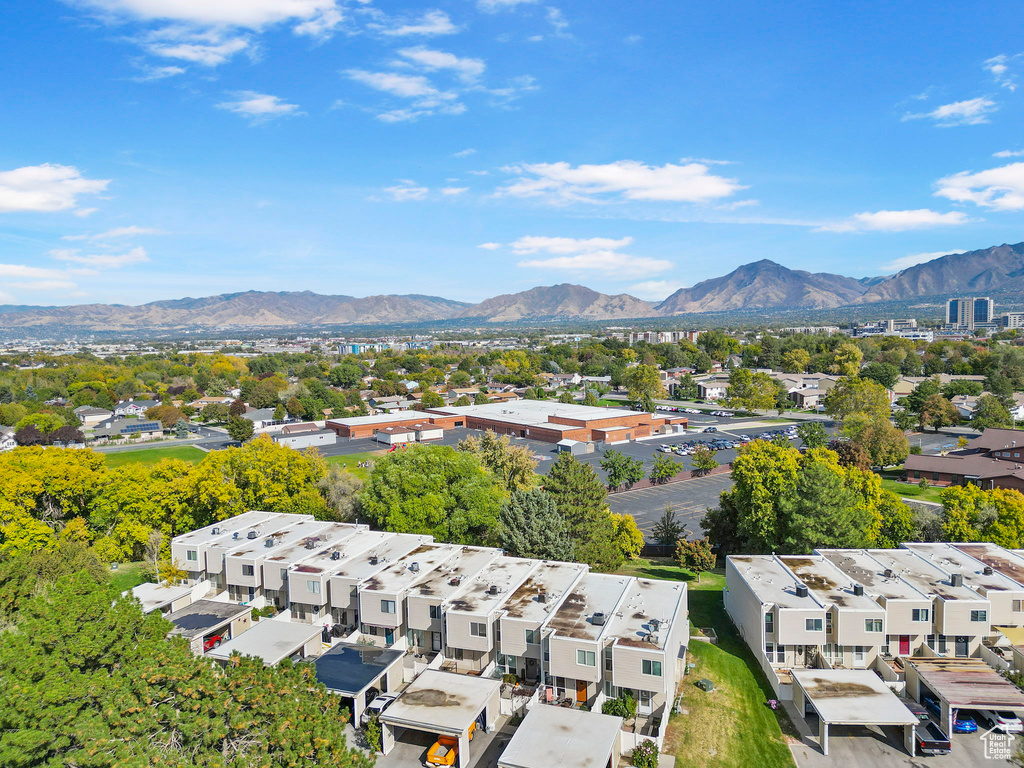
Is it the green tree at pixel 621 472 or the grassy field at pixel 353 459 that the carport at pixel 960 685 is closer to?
the green tree at pixel 621 472

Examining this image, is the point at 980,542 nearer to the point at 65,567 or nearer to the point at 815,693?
the point at 815,693

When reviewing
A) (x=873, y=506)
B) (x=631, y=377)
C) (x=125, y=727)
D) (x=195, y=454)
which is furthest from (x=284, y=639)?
(x=631, y=377)

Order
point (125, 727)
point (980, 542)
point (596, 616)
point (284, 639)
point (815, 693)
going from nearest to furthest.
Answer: point (125, 727) < point (815, 693) < point (596, 616) < point (284, 639) < point (980, 542)

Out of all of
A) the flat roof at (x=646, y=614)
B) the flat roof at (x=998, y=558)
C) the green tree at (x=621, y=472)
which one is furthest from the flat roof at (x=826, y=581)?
the green tree at (x=621, y=472)

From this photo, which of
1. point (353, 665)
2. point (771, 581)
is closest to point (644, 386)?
point (771, 581)

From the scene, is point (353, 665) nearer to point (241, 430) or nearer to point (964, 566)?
point (964, 566)

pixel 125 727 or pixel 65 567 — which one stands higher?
pixel 125 727

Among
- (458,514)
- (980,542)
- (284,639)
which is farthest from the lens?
(458,514)
